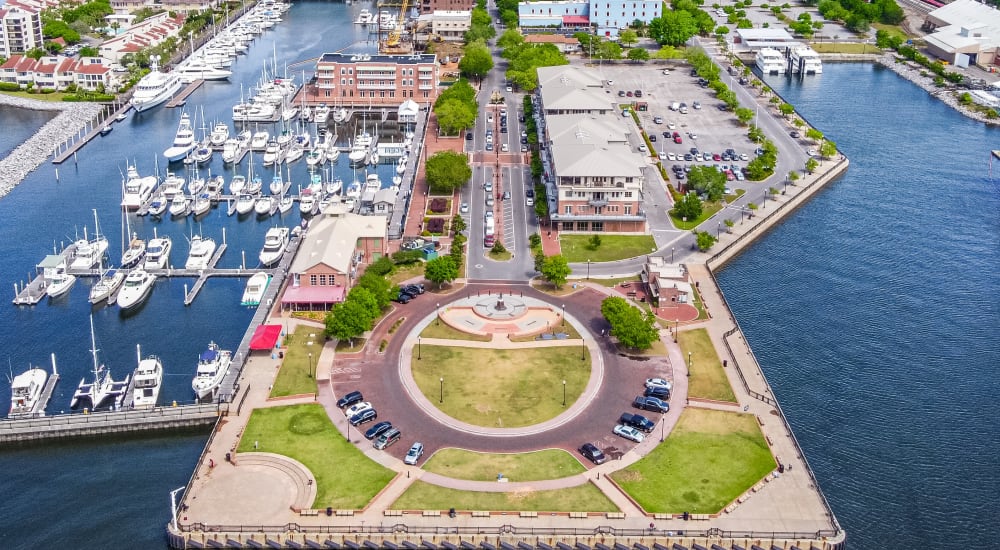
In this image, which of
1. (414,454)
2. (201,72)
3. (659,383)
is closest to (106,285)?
(414,454)

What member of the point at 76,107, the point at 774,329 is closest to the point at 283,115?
the point at 76,107

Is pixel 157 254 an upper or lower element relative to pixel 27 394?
upper

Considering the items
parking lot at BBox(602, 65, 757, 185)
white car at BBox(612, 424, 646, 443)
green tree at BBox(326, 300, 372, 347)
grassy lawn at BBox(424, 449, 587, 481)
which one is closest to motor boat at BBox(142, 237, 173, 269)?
green tree at BBox(326, 300, 372, 347)

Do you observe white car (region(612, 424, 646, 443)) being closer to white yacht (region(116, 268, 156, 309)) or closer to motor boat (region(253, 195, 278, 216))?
white yacht (region(116, 268, 156, 309))

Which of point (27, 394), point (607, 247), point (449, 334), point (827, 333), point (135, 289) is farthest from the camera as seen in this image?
point (607, 247)

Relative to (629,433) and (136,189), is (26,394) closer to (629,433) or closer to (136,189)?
(629,433)

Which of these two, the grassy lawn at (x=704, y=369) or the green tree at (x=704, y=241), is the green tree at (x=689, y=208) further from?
the grassy lawn at (x=704, y=369)

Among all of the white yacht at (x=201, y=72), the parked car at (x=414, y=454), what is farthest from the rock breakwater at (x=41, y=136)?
the parked car at (x=414, y=454)
